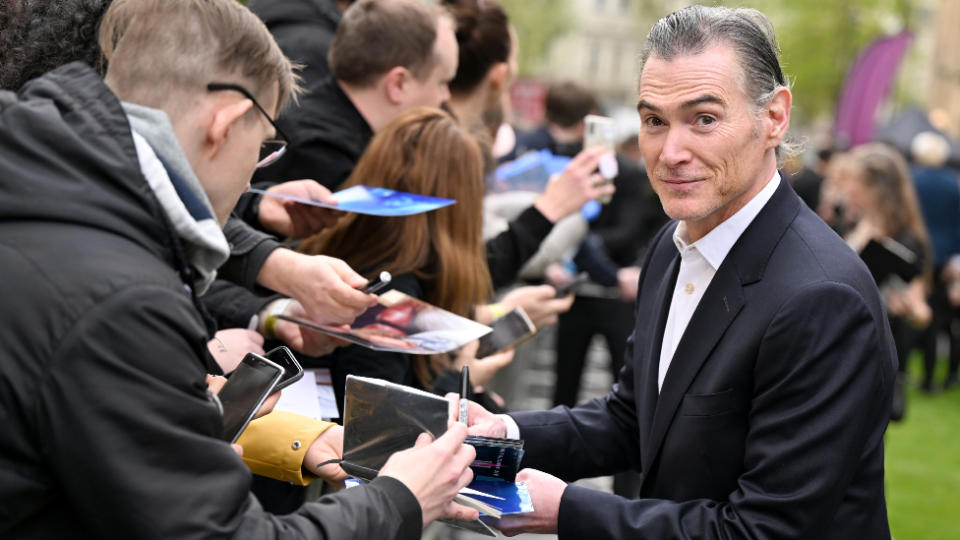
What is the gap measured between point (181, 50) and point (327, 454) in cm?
107

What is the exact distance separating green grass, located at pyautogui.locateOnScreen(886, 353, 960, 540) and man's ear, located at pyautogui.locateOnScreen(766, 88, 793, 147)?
5.11 m

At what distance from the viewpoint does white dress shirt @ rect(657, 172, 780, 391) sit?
257cm

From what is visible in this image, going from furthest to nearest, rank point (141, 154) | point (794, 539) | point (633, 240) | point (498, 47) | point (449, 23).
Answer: point (633, 240), point (498, 47), point (449, 23), point (794, 539), point (141, 154)

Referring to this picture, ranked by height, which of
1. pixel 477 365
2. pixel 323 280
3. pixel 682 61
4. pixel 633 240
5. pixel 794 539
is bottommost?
pixel 633 240

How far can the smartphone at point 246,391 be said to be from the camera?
2.13 metres

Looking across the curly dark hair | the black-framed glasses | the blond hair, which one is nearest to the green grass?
the black-framed glasses

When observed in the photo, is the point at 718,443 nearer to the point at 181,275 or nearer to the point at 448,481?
the point at 448,481

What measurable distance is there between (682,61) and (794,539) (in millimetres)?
1097

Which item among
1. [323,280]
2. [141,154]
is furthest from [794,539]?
[141,154]

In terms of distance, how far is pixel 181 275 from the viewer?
192 cm

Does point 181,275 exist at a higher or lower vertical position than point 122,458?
higher

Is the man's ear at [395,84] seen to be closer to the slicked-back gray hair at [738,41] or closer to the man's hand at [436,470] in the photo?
the slicked-back gray hair at [738,41]

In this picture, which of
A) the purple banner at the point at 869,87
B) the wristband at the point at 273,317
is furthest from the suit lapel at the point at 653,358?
the purple banner at the point at 869,87

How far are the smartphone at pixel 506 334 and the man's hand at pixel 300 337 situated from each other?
28.3 inches
